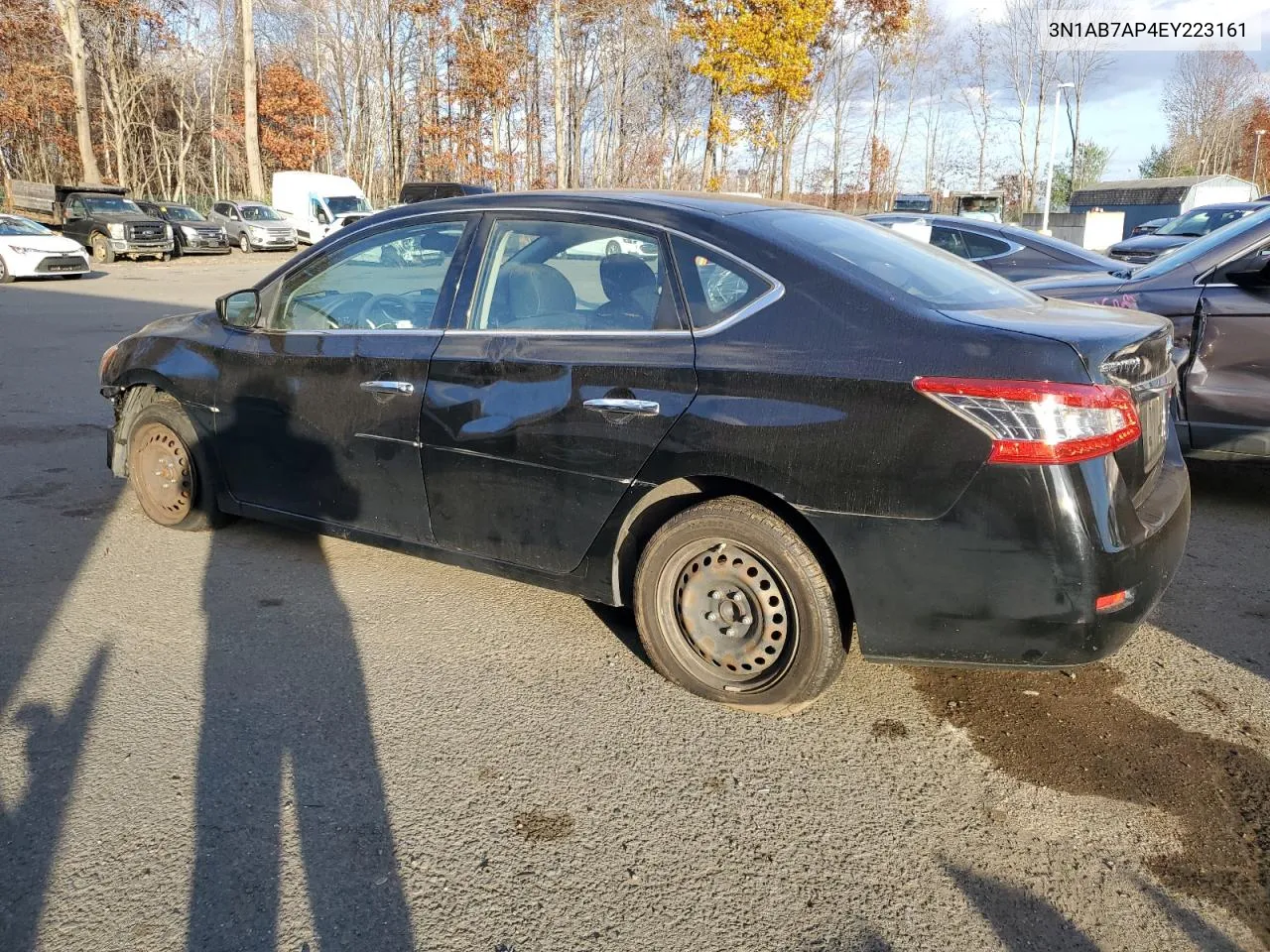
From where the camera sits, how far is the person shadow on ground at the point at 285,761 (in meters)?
2.34

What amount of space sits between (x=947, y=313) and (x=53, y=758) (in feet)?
9.99

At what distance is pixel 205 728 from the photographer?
317cm

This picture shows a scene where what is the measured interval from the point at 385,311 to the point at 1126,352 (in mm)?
2824

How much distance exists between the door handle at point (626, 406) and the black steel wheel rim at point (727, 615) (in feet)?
1.54

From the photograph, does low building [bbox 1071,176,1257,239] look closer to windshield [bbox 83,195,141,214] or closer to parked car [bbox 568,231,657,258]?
windshield [bbox 83,195,141,214]

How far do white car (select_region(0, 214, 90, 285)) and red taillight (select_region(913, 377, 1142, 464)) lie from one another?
23.0 metres

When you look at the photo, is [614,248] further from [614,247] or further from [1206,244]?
[1206,244]

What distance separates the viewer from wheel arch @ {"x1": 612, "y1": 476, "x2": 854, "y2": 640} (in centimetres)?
312

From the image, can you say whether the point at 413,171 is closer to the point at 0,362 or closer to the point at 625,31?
the point at 625,31

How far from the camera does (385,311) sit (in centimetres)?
415

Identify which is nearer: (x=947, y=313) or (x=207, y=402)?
(x=947, y=313)

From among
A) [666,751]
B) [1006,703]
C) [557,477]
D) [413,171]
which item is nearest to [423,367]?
[557,477]

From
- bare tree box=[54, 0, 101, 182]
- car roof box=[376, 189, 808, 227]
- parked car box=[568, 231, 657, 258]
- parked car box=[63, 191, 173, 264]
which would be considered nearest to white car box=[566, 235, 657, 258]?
parked car box=[568, 231, 657, 258]

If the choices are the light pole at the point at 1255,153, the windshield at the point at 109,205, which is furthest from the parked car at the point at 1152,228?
the light pole at the point at 1255,153
